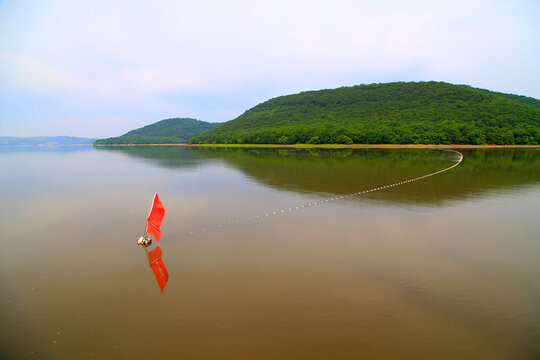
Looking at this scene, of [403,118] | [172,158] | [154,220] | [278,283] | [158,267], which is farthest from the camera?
[403,118]

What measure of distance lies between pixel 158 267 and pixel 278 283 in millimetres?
3199

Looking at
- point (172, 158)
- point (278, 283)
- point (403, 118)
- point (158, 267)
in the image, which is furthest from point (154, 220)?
point (403, 118)

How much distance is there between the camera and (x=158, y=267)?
739 centimetres

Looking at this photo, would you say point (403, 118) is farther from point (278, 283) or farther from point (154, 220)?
point (278, 283)

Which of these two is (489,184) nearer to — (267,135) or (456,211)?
(456,211)

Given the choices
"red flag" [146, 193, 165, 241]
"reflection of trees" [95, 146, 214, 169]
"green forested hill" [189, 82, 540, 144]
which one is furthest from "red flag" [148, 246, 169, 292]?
"green forested hill" [189, 82, 540, 144]

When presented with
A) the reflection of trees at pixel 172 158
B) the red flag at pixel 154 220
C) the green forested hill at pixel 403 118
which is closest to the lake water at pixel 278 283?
the red flag at pixel 154 220

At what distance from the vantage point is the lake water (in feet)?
15.6

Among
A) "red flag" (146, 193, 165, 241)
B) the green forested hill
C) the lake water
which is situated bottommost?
A: the lake water

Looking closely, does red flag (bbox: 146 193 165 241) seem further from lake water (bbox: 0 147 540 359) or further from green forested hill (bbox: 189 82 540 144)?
green forested hill (bbox: 189 82 540 144)

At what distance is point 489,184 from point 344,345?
19.2 meters

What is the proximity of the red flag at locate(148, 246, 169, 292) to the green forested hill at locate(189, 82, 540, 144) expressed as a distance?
224 feet

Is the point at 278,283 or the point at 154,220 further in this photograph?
the point at 154,220

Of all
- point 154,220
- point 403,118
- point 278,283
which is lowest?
point 278,283
